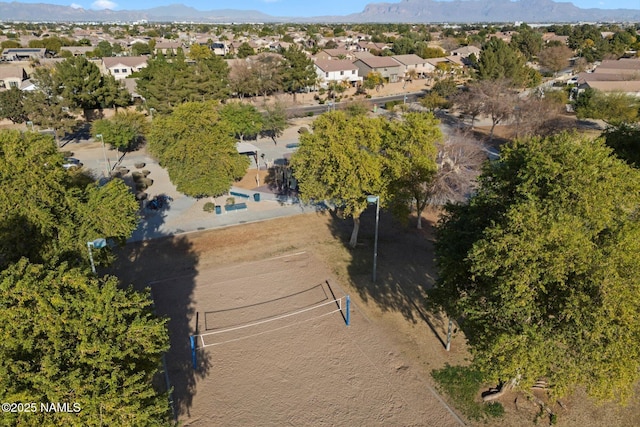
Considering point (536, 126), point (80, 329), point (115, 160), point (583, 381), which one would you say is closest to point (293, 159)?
point (80, 329)

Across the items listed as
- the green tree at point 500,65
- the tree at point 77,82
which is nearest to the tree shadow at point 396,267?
the tree at point 77,82

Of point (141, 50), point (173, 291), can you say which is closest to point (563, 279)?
point (173, 291)

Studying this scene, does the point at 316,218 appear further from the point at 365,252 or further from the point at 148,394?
the point at 148,394

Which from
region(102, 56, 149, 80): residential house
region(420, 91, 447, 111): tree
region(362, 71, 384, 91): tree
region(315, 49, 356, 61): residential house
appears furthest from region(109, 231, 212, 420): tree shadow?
region(315, 49, 356, 61): residential house

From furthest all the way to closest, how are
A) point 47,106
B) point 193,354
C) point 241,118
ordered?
point 47,106, point 241,118, point 193,354

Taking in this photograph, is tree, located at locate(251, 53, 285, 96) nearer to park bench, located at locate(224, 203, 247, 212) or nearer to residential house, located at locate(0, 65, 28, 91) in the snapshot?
residential house, located at locate(0, 65, 28, 91)

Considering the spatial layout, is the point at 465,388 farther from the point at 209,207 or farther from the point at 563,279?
the point at 209,207
